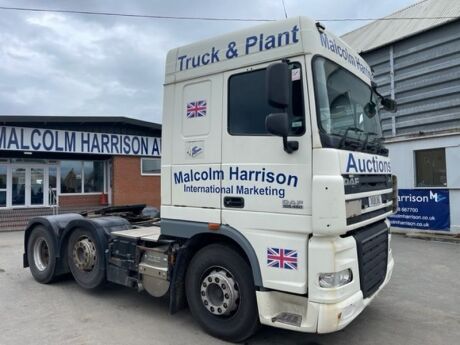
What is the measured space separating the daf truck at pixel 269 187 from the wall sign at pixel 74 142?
12.3 m

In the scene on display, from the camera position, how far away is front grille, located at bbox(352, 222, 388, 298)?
3.79 metres

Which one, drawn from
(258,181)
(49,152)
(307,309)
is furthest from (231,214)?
(49,152)

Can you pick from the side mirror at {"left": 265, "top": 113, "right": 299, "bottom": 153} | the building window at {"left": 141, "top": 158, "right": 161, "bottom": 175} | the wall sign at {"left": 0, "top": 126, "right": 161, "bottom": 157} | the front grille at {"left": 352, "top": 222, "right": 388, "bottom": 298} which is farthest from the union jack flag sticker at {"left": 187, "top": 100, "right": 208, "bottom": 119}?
the building window at {"left": 141, "top": 158, "right": 161, "bottom": 175}

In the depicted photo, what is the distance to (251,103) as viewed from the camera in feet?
13.2

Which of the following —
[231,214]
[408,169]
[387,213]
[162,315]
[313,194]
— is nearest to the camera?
[313,194]

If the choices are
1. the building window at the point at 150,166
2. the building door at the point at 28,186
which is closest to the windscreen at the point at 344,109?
the building window at the point at 150,166

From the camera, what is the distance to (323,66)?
3.77m

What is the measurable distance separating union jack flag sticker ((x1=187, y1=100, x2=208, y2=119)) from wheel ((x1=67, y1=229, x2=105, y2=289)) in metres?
2.39

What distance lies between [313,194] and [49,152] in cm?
1552

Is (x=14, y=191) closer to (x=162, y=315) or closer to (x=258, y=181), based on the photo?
(x=162, y=315)

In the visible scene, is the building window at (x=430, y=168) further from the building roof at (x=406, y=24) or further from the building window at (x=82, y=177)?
the building window at (x=82, y=177)

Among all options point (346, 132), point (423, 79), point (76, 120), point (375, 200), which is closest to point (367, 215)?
point (375, 200)

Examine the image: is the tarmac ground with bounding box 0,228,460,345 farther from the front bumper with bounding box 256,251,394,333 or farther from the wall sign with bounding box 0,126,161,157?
the wall sign with bounding box 0,126,161,157

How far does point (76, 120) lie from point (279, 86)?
14.8 m
